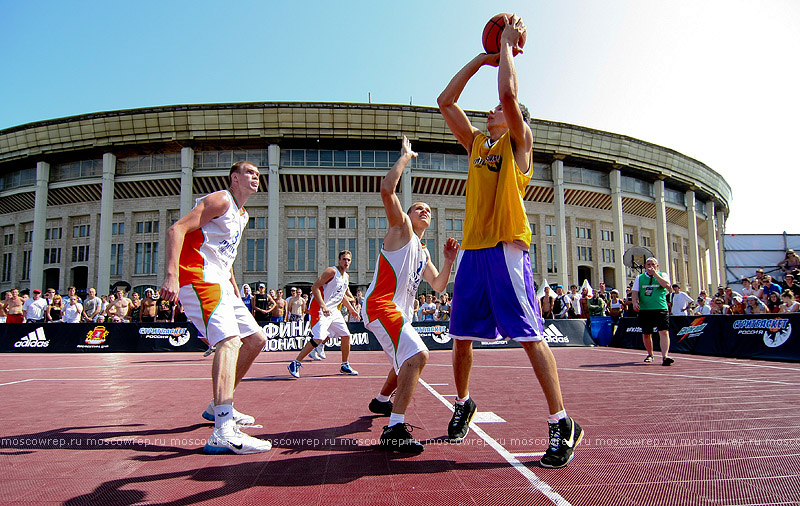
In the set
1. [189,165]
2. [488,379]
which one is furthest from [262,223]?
[488,379]

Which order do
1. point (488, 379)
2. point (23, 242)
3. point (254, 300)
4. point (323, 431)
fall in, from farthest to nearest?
point (23, 242) < point (254, 300) < point (488, 379) < point (323, 431)

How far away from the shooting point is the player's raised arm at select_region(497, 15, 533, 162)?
10.9ft

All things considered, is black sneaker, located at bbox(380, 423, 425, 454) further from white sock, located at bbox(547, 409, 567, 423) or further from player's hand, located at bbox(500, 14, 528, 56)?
player's hand, located at bbox(500, 14, 528, 56)

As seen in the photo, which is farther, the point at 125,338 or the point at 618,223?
the point at 618,223

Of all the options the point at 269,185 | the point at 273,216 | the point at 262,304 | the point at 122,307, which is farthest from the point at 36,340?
the point at 269,185

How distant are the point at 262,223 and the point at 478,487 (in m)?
40.7

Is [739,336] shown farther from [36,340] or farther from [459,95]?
[36,340]

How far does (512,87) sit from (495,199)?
0.77 metres

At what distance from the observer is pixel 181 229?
3.57 metres

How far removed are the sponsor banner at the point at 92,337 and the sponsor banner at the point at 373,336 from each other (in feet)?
9.13

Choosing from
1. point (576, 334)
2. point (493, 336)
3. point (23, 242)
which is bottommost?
point (576, 334)

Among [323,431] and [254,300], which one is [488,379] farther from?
[254,300]

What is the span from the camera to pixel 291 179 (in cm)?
4122

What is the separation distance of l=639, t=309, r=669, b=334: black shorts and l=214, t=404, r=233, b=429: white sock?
8.99 m
